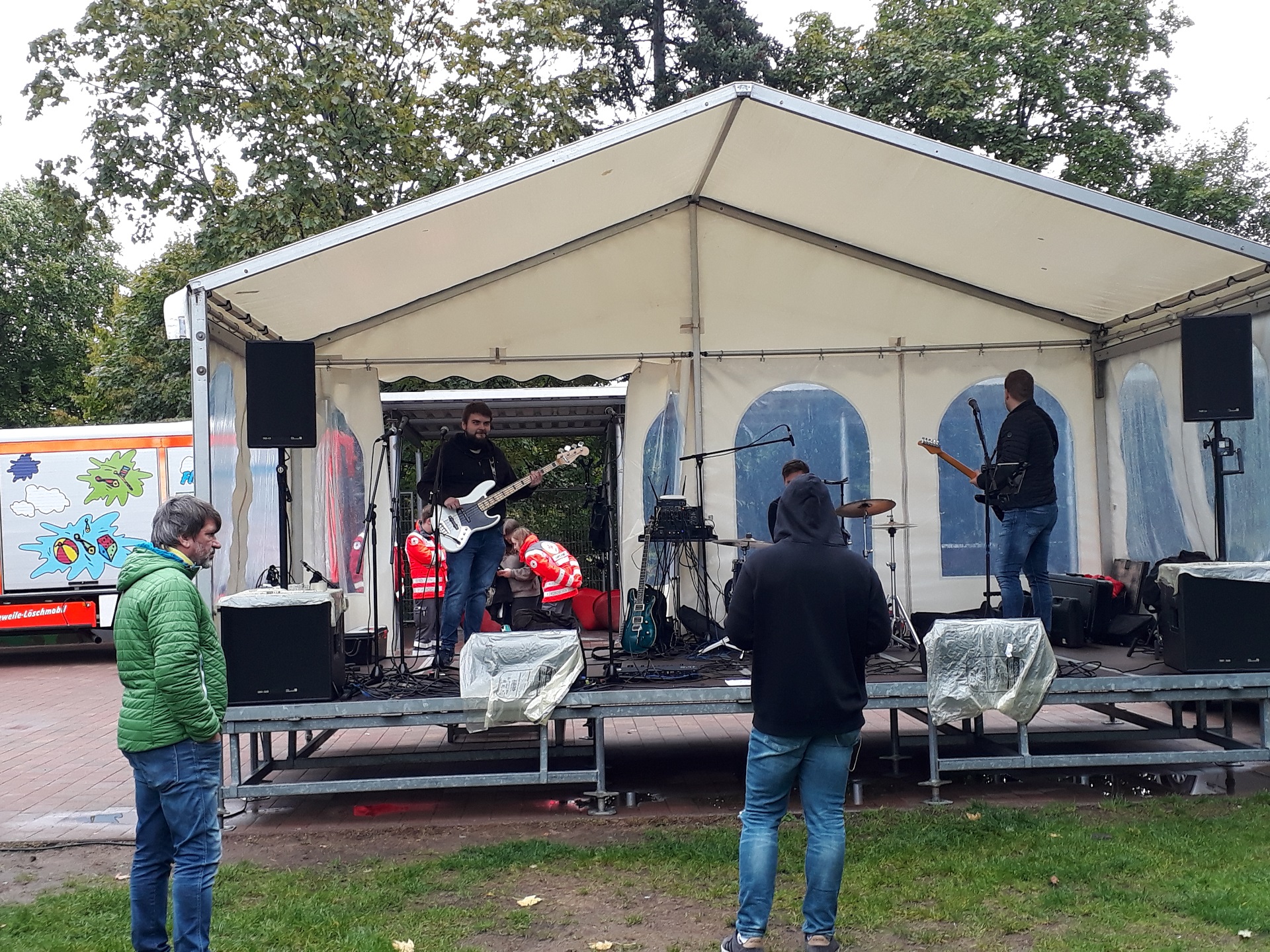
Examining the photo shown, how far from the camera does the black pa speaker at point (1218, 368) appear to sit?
6051 millimetres

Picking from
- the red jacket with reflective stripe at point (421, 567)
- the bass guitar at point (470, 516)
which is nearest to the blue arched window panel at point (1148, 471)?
the bass guitar at point (470, 516)

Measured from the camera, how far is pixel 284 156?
1398cm

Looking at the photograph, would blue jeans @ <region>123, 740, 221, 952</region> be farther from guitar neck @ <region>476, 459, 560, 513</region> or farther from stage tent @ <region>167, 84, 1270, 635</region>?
stage tent @ <region>167, 84, 1270, 635</region>

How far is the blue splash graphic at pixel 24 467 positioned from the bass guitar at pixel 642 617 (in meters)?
8.44

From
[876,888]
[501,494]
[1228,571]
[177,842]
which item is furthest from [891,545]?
[177,842]

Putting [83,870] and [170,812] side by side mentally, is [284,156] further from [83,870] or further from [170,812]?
[170,812]

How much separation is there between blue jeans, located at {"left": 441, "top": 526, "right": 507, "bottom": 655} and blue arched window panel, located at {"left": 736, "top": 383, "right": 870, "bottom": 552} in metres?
2.46

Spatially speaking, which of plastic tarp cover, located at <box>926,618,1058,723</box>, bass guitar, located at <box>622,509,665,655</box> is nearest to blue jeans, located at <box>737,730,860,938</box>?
plastic tarp cover, located at <box>926,618,1058,723</box>

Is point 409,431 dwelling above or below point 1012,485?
above

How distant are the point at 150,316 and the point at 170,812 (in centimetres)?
1682

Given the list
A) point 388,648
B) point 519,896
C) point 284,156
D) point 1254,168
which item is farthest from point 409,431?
point 1254,168

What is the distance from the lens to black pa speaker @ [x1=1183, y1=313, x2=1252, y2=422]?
605 centimetres

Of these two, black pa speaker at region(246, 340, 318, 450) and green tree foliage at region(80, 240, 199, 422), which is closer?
black pa speaker at region(246, 340, 318, 450)

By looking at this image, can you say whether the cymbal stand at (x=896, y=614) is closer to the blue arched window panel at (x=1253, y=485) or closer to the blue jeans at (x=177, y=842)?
the blue arched window panel at (x=1253, y=485)
